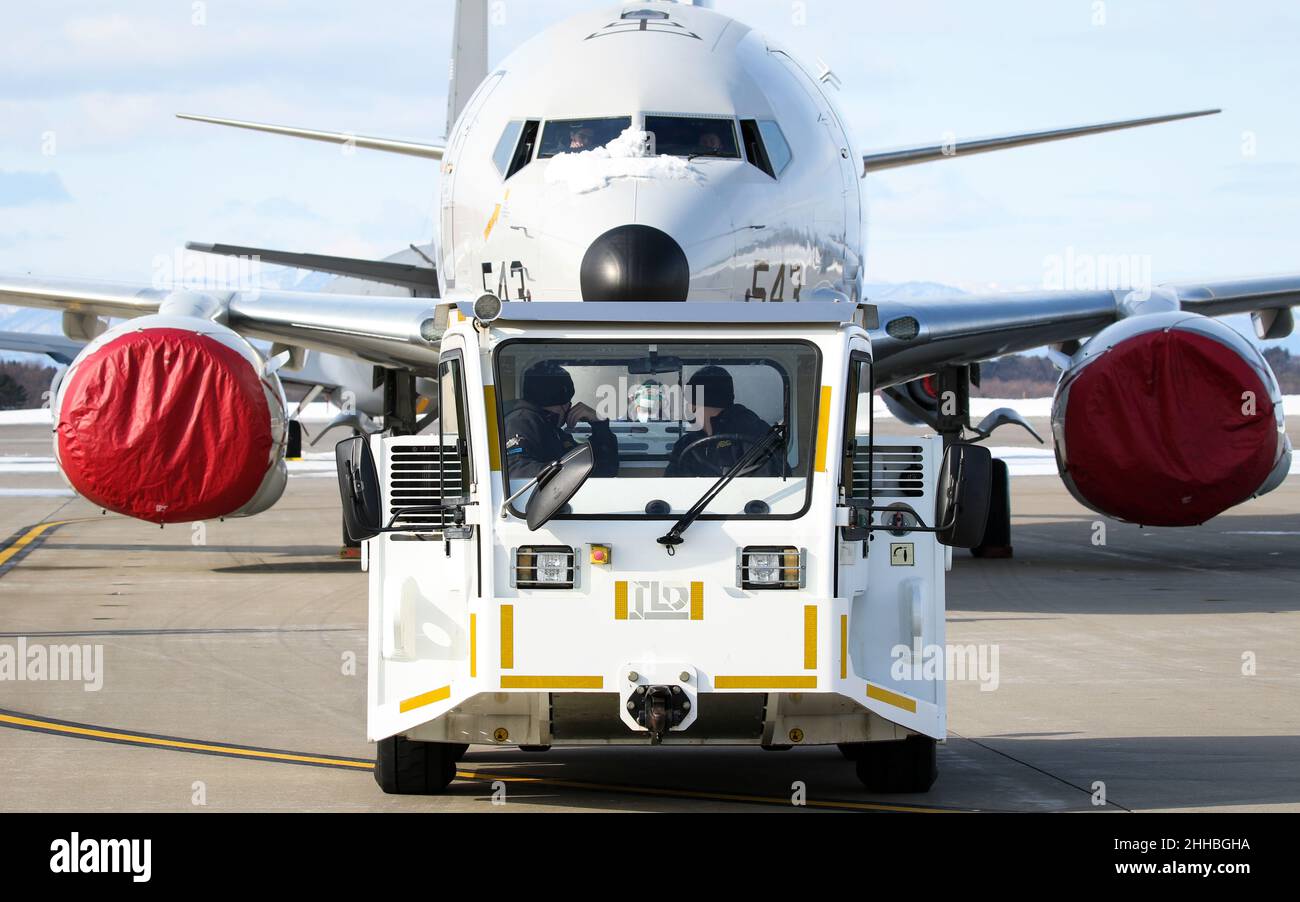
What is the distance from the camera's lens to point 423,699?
7176 millimetres

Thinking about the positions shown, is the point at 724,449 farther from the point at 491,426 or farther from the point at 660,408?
the point at 491,426

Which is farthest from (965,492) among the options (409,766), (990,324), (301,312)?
(301,312)

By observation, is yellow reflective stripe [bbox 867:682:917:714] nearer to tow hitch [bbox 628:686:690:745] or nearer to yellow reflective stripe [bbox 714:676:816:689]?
yellow reflective stripe [bbox 714:676:816:689]

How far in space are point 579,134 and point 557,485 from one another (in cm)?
644

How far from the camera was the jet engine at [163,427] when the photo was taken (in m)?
15.3

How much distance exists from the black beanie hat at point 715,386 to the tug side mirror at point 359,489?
134 cm

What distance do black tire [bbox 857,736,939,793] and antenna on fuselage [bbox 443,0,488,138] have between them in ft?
61.8

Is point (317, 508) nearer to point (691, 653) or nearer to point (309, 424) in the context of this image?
point (691, 653)

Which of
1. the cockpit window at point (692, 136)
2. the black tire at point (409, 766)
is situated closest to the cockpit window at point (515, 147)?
the cockpit window at point (692, 136)

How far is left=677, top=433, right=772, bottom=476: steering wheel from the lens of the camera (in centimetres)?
709

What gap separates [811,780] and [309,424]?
7315 centimetres

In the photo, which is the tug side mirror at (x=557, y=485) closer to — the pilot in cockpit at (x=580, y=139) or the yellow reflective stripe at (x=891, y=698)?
the yellow reflective stripe at (x=891, y=698)

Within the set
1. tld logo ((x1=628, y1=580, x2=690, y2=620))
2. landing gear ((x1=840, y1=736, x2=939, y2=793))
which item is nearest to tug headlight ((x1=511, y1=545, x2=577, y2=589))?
tld logo ((x1=628, y1=580, x2=690, y2=620))
